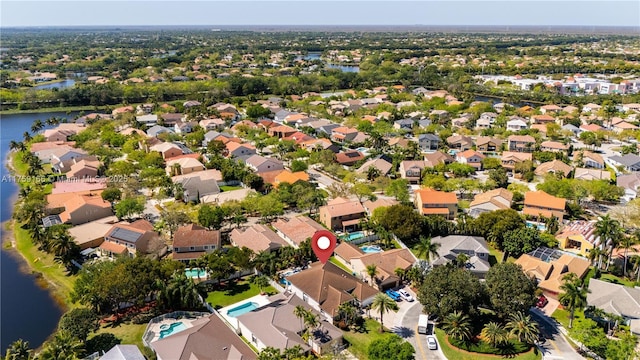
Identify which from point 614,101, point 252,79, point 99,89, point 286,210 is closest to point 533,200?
point 286,210

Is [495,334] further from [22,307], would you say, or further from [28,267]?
[28,267]

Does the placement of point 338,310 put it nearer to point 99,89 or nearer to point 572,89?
point 99,89

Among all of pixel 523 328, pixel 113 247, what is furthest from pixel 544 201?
pixel 113 247

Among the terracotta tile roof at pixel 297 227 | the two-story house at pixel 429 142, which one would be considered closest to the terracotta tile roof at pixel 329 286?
the terracotta tile roof at pixel 297 227

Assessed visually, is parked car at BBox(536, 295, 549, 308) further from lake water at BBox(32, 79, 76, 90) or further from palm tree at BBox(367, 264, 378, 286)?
lake water at BBox(32, 79, 76, 90)

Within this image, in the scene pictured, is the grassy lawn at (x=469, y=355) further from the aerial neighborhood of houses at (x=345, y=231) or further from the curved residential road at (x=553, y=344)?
the curved residential road at (x=553, y=344)

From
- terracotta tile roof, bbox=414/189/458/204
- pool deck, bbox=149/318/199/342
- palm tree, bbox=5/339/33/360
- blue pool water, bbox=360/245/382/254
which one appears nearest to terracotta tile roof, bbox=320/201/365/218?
blue pool water, bbox=360/245/382/254
